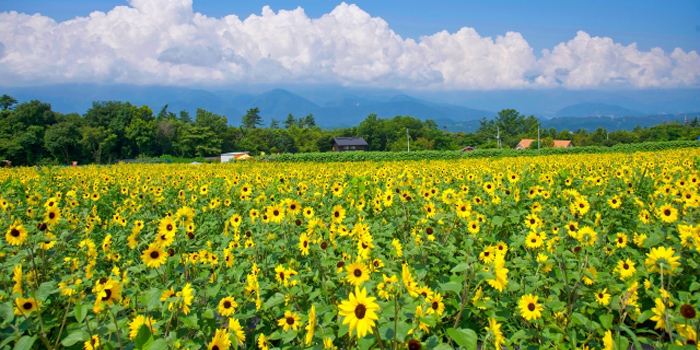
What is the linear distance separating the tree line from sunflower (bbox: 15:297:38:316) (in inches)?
1149

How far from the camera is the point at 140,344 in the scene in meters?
1.58

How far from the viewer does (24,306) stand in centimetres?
177

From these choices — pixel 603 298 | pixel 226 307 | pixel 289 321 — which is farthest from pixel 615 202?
pixel 226 307

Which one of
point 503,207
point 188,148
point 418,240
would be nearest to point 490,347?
point 418,240

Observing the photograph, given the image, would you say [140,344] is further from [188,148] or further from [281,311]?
[188,148]

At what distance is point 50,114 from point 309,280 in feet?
203

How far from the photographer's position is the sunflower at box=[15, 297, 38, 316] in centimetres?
174

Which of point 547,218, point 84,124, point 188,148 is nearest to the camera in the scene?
point 547,218

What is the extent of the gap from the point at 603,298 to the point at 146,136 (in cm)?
6180

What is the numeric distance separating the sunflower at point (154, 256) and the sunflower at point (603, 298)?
2.53 m

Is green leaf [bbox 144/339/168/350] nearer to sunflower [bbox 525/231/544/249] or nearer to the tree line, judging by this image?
sunflower [bbox 525/231/544/249]

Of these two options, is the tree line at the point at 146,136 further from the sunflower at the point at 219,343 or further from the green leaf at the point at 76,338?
the sunflower at the point at 219,343

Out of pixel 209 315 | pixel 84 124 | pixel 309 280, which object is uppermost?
pixel 84 124

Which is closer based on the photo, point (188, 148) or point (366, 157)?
point (366, 157)
